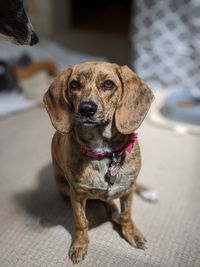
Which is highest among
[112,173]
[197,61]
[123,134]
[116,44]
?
[123,134]

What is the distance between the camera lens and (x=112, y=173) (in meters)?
1.15

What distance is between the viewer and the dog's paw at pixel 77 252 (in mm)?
1240

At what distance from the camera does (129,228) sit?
132 cm

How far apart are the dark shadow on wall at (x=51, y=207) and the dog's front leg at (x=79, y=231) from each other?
0.10 metres

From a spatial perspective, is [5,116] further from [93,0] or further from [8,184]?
[93,0]

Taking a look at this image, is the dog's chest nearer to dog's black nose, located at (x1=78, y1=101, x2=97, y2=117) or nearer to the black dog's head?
dog's black nose, located at (x1=78, y1=101, x2=97, y2=117)

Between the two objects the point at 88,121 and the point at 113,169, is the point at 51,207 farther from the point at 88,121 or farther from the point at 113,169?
the point at 88,121

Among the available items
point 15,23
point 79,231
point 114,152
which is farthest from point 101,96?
point 79,231

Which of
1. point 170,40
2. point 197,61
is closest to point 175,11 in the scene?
point 170,40

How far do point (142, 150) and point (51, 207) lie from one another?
1.89 ft

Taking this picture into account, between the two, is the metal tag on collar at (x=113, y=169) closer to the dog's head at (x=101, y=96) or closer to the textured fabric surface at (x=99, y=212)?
the dog's head at (x=101, y=96)

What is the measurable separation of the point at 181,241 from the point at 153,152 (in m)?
0.59

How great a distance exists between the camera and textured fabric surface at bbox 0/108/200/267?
126cm

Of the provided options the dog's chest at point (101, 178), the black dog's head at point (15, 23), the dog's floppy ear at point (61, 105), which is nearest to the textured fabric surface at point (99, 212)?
the dog's chest at point (101, 178)
